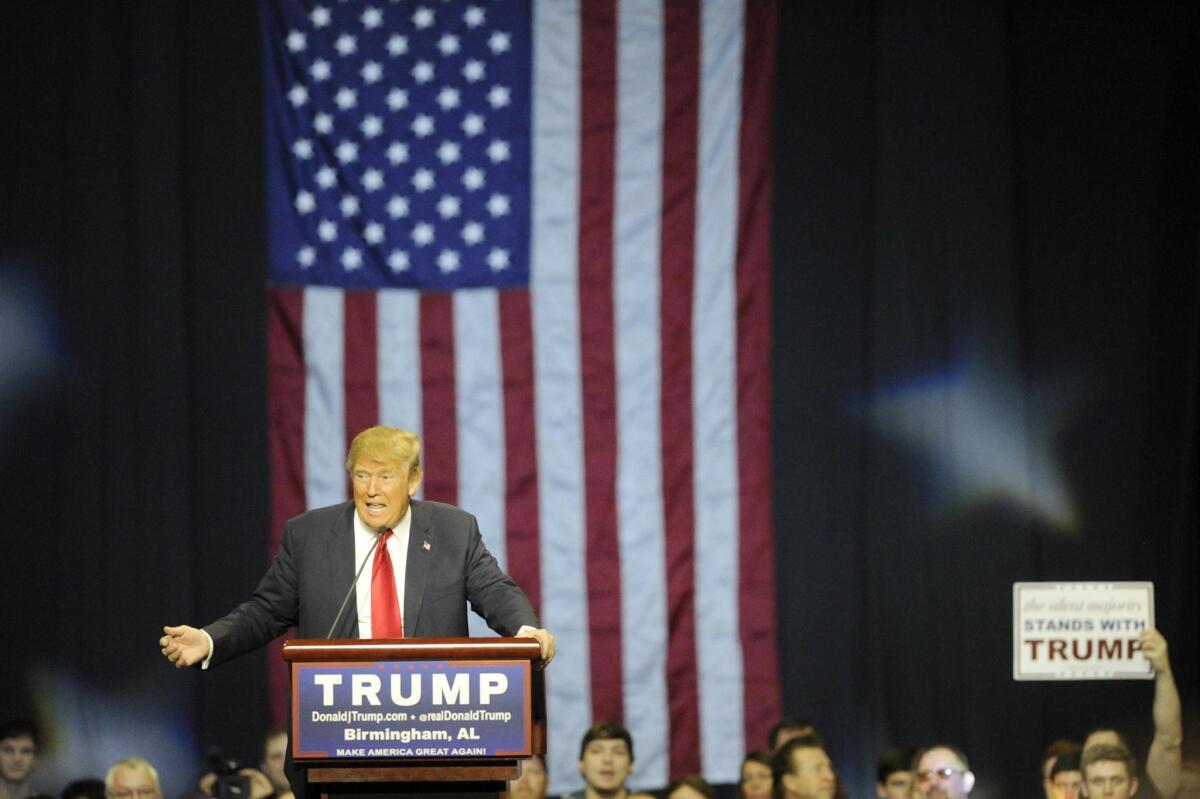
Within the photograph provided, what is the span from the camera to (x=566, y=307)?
26.4 feet

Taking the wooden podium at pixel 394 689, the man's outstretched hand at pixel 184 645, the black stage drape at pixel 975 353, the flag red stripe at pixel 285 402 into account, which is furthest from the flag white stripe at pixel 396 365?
the wooden podium at pixel 394 689

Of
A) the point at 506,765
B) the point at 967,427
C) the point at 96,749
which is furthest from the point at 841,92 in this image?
the point at 506,765

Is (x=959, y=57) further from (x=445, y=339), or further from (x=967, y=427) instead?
(x=445, y=339)

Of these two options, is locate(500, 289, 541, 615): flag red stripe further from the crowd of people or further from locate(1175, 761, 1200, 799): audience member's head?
locate(1175, 761, 1200, 799): audience member's head

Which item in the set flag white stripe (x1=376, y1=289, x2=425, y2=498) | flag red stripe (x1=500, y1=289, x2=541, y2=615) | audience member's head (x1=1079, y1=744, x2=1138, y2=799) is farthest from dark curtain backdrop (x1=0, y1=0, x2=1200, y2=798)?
audience member's head (x1=1079, y1=744, x2=1138, y2=799)

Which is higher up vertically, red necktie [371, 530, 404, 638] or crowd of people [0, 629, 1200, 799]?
Answer: red necktie [371, 530, 404, 638]

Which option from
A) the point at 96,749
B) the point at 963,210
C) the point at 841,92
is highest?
the point at 841,92

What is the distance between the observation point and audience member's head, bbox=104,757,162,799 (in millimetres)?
6539

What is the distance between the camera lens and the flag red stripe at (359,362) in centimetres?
795

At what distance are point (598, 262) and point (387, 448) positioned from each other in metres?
4.46

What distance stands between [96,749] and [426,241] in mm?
2818

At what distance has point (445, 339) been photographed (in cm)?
800

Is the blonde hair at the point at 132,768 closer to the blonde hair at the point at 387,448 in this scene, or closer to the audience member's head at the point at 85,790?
the audience member's head at the point at 85,790

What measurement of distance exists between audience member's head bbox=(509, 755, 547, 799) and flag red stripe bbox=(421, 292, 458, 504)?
1516 millimetres
